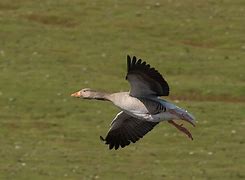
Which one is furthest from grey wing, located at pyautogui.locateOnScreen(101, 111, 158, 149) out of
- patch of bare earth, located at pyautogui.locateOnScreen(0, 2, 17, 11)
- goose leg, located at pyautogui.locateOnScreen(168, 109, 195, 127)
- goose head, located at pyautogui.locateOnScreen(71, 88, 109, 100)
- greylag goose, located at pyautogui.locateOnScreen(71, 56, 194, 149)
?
patch of bare earth, located at pyautogui.locateOnScreen(0, 2, 17, 11)

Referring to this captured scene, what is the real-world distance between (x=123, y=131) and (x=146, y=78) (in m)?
1.95

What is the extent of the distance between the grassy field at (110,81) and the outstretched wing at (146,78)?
12.3 metres

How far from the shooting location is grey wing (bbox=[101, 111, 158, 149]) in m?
15.7

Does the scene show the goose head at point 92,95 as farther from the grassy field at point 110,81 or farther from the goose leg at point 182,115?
the grassy field at point 110,81

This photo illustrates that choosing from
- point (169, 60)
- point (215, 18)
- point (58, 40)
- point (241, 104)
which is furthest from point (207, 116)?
point (215, 18)

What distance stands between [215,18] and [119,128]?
123ft

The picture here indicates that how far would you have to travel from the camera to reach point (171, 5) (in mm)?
55219

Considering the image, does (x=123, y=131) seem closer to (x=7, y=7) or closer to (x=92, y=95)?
(x=92, y=95)

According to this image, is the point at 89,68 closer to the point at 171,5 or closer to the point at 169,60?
the point at 169,60

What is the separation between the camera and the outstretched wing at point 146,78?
13945 millimetres

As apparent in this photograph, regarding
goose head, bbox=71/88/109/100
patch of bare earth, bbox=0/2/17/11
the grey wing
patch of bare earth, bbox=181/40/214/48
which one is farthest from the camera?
patch of bare earth, bbox=0/2/17/11

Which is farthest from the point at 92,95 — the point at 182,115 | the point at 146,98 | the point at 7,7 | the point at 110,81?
the point at 7,7

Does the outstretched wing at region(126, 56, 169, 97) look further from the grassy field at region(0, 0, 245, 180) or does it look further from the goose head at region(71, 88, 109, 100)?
the grassy field at region(0, 0, 245, 180)

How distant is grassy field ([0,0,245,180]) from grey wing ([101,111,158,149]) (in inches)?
414
